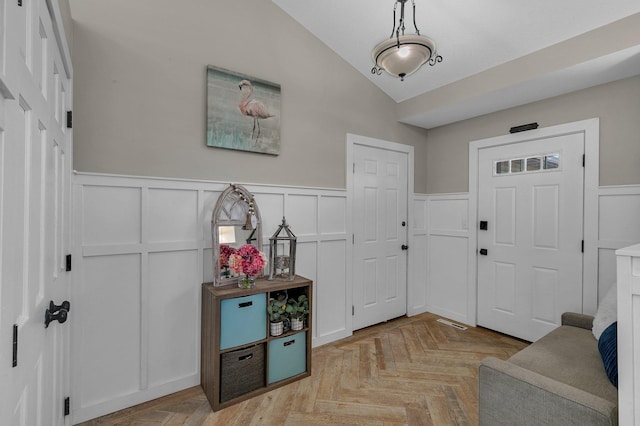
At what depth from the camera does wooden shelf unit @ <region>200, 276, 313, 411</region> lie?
2.03m

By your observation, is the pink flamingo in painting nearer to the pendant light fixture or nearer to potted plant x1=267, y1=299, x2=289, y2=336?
the pendant light fixture

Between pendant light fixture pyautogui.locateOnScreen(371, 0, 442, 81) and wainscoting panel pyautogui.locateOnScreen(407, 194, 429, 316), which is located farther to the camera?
wainscoting panel pyautogui.locateOnScreen(407, 194, 429, 316)

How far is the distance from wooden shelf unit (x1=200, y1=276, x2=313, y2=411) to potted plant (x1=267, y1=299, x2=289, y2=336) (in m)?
0.04

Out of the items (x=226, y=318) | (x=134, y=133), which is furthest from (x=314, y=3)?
(x=226, y=318)

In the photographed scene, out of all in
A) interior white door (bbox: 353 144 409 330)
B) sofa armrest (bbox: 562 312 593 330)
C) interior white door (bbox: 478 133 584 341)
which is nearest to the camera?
sofa armrest (bbox: 562 312 593 330)

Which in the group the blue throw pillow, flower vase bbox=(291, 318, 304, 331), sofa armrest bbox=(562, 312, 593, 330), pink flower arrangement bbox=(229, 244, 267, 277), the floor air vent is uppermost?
pink flower arrangement bbox=(229, 244, 267, 277)

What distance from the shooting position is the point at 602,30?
2.11 meters

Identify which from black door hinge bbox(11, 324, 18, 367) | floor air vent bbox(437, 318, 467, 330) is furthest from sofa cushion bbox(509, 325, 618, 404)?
black door hinge bbox(11, 324, 18, 367)

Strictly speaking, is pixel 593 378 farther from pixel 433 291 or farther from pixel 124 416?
pixel 124 416

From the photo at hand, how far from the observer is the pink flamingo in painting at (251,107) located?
2447mm

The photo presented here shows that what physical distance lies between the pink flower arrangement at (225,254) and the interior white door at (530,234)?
2687 millimetres

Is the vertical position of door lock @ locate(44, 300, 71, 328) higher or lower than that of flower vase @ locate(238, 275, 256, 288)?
higher

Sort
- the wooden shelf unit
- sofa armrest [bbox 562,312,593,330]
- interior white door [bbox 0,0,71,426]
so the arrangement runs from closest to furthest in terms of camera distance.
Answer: interior white door [bbox 0,0,71,426] → the wooden shelf unit → sofa armrest [bbox 562,312,593,330]

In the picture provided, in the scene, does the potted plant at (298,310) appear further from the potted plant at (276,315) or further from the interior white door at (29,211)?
the interior white door at (29,211)
